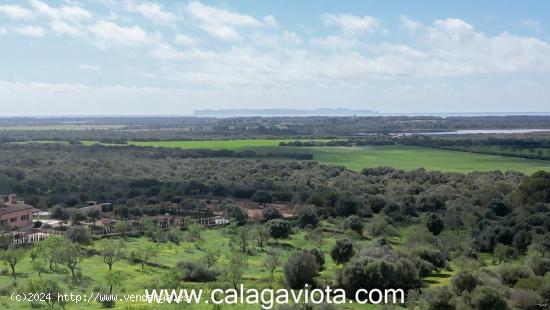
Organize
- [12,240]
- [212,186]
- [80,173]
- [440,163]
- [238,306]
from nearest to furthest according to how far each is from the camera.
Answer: [238,306] → [12,240] → [212,186] → [80,173] → [440,163]

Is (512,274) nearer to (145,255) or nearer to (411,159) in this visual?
(145,255)

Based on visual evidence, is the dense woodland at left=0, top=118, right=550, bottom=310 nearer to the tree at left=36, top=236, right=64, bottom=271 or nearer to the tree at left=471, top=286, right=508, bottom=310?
the tree at left=471, top=286, right=508, bottom=310

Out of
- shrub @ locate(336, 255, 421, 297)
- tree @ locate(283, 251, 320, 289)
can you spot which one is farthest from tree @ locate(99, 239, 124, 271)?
shrub @ locate(336, 255, 421, 297)

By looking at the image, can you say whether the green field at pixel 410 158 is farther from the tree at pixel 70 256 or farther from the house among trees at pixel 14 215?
the tree at pixel 70 256

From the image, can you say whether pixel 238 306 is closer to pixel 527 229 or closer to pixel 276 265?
pixel 276 265

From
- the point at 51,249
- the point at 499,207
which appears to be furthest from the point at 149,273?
the point at 499,207

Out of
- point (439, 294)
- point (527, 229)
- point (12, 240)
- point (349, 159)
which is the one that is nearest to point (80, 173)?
point (12, 240)
